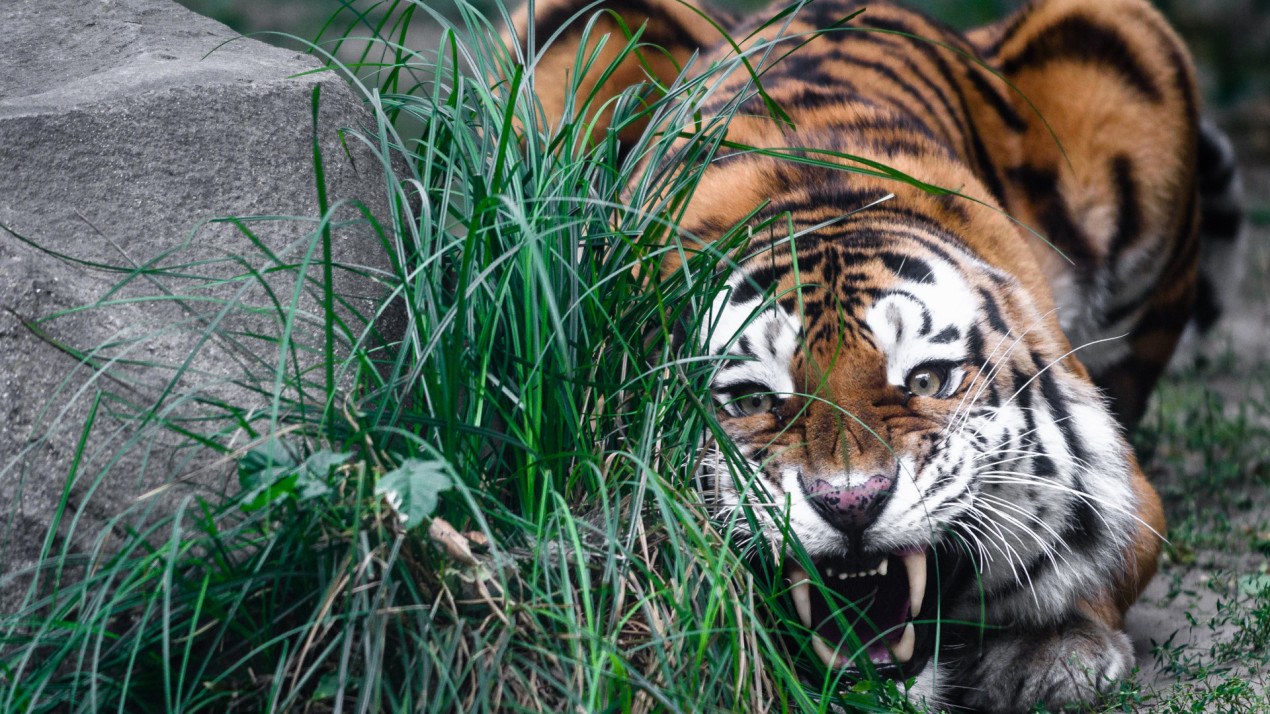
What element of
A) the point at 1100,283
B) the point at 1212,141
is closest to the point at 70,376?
the point at 1100,283

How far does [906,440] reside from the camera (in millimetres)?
1815

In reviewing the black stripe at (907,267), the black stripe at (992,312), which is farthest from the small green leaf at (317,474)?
the black stripe at (992,312)

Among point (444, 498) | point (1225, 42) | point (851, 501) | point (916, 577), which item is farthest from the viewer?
point (1225, 42)

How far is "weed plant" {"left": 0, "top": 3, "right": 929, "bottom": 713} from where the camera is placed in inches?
56.6

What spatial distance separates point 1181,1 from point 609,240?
5754mm

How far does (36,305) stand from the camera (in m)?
1.68

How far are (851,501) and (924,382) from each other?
341mm

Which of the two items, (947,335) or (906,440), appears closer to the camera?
(906,440)

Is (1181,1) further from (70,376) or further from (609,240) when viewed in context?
(70,376)

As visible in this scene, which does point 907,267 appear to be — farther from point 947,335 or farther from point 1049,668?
point 1049,668

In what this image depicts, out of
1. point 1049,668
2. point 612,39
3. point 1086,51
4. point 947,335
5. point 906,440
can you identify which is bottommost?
point 1049,668

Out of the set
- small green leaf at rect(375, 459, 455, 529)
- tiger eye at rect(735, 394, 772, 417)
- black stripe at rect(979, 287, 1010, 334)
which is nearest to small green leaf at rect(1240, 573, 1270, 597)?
black stripe at rect(979, 287, 1010, 334)

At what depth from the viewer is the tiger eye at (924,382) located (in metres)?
1.92

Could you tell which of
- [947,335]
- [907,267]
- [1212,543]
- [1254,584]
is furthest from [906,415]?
[1212,543]
